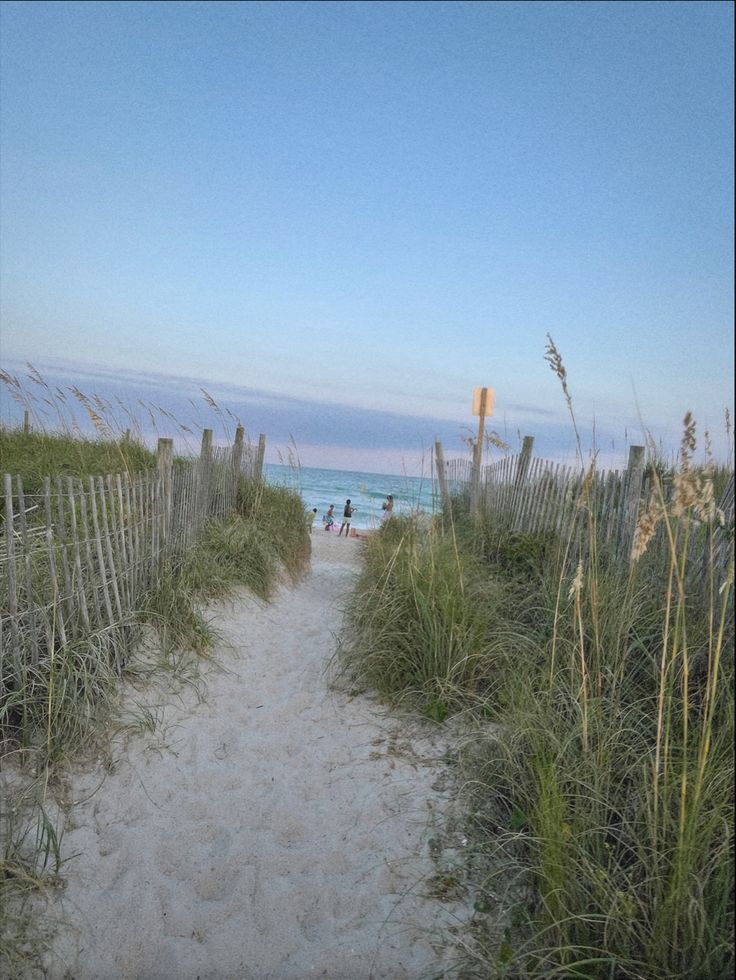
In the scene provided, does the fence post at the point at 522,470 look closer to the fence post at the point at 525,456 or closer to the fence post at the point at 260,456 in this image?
the fence post at the point at 525,456

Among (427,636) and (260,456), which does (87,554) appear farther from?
(260,456)

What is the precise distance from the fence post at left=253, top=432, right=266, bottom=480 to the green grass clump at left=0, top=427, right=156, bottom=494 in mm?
1616

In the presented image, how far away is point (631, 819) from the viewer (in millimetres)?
2707

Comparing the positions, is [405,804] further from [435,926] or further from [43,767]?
[43,767]

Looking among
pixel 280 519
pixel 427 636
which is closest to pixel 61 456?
pixel 280 519

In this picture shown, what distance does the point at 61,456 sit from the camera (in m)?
8.11

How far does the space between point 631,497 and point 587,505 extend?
150 inches

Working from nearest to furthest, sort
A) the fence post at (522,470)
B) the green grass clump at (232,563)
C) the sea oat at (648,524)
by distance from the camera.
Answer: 1. the sea oat at (648,524)
2. the green grass clump at (232,563)
3. the fence post at (522,470)

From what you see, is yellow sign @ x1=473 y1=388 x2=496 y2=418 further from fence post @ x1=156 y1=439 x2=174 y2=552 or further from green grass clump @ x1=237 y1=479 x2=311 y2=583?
fence post @ x1=156 y1=439 x2=174 y2=552

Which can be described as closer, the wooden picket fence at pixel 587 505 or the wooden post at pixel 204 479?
the wooden picket fence at pixel 587 505

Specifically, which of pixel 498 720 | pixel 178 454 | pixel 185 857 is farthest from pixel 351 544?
pixel 185 857

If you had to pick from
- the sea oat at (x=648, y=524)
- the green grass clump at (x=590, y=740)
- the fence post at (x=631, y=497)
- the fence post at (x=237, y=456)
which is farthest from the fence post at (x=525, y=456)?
the sea oat at (x=648, y=524)

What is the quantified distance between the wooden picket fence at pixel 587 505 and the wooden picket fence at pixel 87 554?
3077 millimetres

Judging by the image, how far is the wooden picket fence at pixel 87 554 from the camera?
11.9 ft
